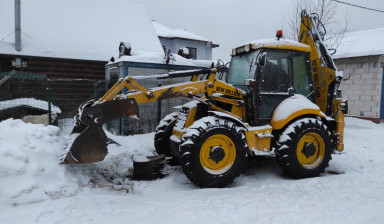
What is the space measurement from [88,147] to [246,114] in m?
2.86

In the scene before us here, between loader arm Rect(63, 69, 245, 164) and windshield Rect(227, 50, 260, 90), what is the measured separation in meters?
0.37

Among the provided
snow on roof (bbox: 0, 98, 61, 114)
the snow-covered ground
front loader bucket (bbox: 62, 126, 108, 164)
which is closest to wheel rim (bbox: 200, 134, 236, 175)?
the snow-covered ground

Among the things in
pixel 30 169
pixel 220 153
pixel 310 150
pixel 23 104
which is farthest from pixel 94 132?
pixel 23 104

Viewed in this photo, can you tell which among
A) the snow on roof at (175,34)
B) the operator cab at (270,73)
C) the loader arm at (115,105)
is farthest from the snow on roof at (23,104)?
the snow on roof at (175,34)

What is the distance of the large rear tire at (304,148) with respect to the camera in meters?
5.43

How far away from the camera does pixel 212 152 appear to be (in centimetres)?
498

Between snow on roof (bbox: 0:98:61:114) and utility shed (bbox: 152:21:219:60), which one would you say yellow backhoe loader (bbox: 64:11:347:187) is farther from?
utility shed (bbox: 152:21:219:60)

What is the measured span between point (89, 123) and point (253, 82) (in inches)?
111

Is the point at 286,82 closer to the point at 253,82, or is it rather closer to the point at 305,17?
the point at 253,82

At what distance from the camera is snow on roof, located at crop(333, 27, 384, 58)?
548 inches

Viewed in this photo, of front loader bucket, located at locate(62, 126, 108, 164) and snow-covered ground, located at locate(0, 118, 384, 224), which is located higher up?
front loader bucket, located at locate(62, 126, 108, 164)

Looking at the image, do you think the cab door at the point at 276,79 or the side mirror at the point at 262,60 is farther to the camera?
the cab door at the point at 276,79

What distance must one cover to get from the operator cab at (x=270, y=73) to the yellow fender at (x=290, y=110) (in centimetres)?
13

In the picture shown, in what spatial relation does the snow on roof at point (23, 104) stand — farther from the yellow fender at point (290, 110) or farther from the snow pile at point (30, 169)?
the yellow fender at point (290, 110)
